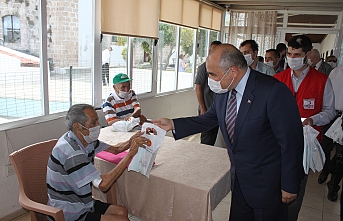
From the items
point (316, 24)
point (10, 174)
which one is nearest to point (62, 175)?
point (10, 174)

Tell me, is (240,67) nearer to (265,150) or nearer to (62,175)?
(265,150)

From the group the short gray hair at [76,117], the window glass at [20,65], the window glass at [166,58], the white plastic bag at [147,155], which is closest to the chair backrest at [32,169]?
the short gray hair at [76,117]

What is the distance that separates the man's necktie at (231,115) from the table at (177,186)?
1.15 feet

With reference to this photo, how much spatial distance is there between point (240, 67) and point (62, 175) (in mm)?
1074

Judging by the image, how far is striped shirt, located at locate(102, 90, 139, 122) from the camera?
284cm

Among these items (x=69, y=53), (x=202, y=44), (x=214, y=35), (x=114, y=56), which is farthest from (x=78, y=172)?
(x=214, y=35)

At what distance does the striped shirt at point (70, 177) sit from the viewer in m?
1.45

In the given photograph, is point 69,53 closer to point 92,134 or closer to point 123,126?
→ point 123,126

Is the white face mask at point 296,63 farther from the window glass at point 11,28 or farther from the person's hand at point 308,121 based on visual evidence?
the window glass at point 11,28

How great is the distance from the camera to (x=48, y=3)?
2.59 m

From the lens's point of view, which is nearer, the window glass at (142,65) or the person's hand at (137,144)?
the person's hand at (137,144)

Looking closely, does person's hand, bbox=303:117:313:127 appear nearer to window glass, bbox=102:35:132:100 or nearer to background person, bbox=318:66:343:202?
background person, bbox=318:66:343:202

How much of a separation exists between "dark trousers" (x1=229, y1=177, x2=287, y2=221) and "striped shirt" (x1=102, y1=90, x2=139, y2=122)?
1.60 m

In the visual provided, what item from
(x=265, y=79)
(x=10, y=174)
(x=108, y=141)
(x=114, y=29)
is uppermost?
(x=114, y=29)
